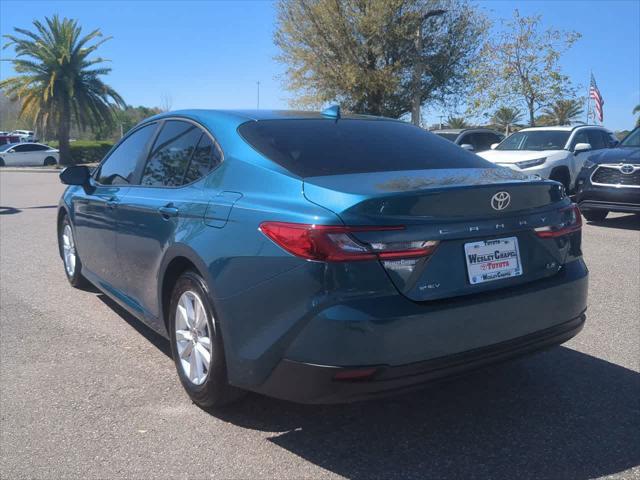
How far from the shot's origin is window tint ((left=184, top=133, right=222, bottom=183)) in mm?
3594

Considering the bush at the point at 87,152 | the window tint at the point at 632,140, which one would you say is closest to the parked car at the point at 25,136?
the bush at the point at 87,152

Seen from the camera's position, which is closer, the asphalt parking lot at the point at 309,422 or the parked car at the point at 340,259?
the parked car at the point at 340,259

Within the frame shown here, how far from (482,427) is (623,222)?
8.34m

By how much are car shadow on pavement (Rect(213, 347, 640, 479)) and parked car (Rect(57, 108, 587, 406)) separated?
15.0 inches

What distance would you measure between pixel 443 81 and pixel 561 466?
24.7 m

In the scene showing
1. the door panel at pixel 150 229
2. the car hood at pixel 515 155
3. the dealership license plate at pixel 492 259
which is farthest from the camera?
the car hood at pixel 515 155

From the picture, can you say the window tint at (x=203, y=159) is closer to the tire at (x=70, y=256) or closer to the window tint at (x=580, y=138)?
the tire at (x=70, y=256)

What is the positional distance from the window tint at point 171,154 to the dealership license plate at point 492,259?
5.92 ft

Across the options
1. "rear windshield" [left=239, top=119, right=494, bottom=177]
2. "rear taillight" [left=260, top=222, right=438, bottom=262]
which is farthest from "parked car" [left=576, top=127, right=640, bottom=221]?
"rear taillight" [left=260, top=222, right=438, bottom=262]

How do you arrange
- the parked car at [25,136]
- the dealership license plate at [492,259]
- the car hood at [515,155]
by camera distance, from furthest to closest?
the parked car at [25,136]
the car hood at [515,155]
the dealership license plate at [492,259]

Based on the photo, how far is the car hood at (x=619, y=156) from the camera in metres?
9.32

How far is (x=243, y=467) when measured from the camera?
2.96 m

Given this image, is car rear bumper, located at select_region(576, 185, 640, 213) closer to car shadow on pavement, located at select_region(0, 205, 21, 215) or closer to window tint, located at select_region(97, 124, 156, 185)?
window tint, located at select_region(97, 124, 156, 185)

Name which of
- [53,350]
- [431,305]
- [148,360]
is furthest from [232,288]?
[53,350]
